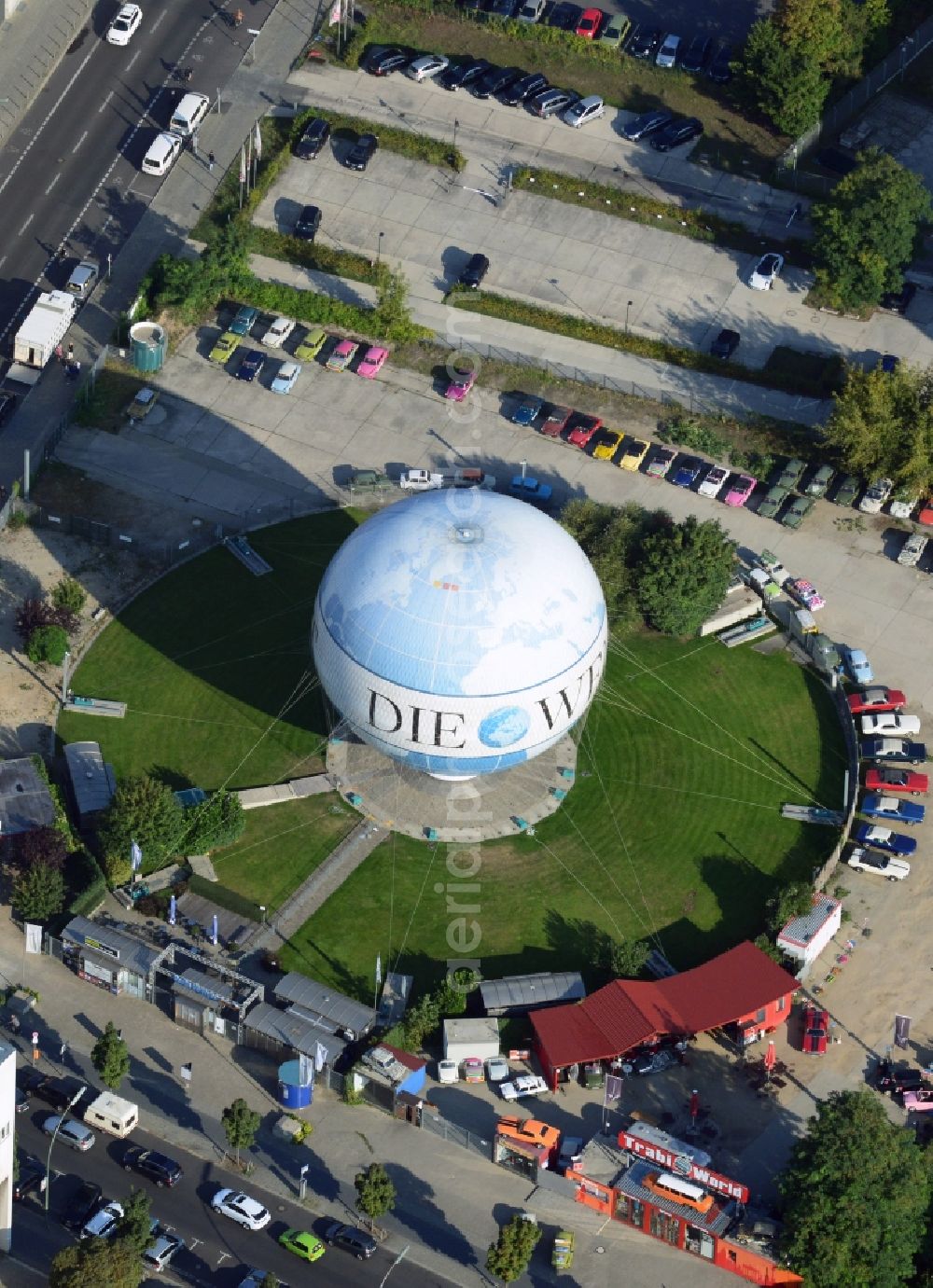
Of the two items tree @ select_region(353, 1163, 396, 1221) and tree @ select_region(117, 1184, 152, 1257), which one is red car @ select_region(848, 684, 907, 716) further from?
tree @ select_region(117, 1184, 152, 1257)

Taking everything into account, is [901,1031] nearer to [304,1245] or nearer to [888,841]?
[888,841]

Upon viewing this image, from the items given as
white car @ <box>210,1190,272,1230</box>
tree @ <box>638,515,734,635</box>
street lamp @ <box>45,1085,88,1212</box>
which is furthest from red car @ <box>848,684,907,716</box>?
street lamp @ <box>45,1085,88,1212</box>

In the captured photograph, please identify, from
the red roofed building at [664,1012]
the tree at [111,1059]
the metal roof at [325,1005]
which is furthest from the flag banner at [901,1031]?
the tree at [111,1059]

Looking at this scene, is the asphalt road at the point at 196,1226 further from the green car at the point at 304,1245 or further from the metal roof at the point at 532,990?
the metal roof at the point at 532,990

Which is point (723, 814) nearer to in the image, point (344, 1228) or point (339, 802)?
point (339, 802)

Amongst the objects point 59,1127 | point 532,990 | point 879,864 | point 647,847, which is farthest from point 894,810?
point 59,1127

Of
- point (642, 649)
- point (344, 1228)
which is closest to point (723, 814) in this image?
point (642, 649)
